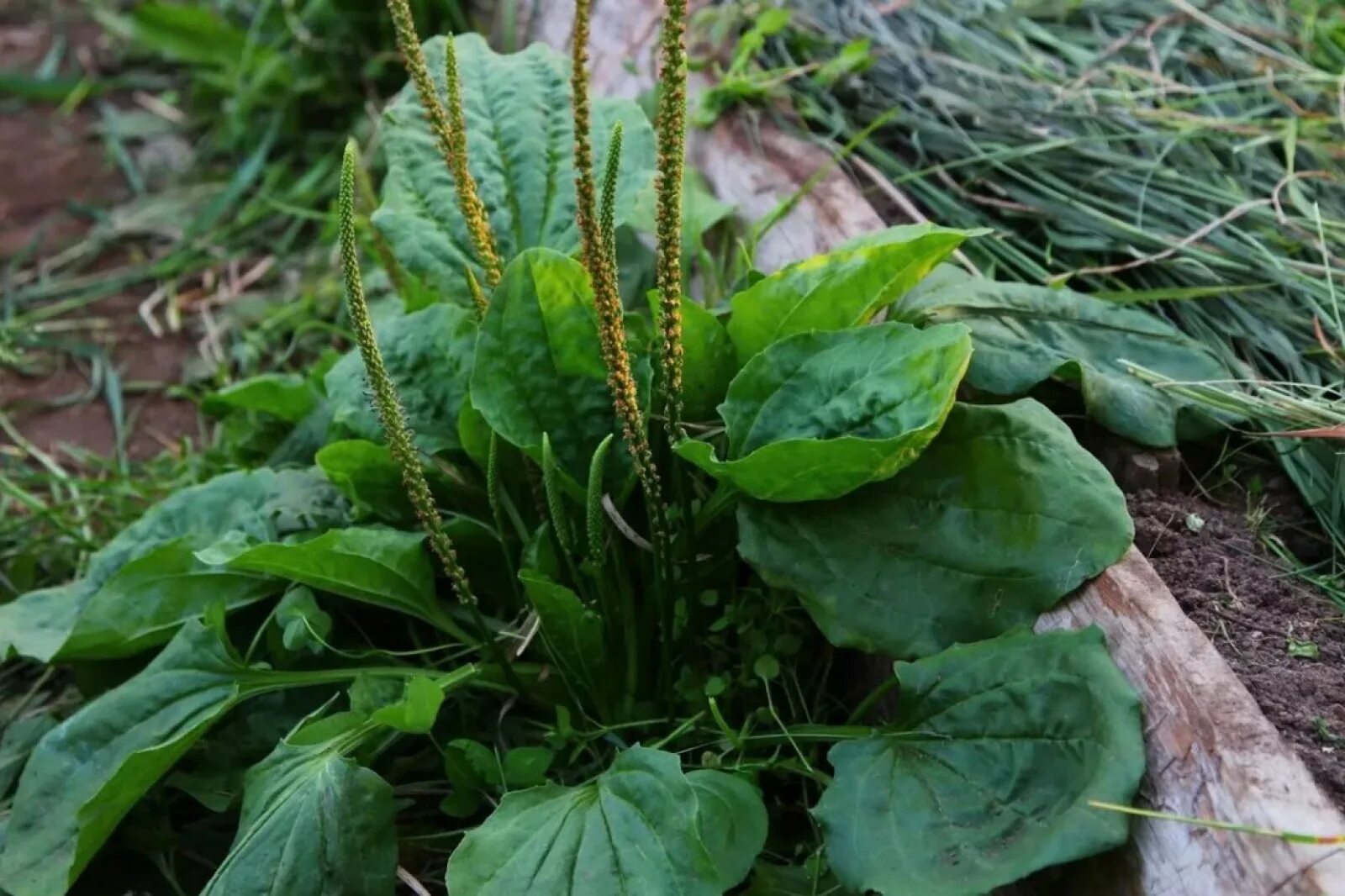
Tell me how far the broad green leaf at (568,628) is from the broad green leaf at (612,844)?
0.58ft

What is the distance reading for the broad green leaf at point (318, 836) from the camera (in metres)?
1.17

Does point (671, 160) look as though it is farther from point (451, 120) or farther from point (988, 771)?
point (988, 771)

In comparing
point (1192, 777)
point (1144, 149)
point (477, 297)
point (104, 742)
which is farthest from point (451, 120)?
point (1144, 149)

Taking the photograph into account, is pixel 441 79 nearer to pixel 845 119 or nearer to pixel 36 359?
pixel 845 119

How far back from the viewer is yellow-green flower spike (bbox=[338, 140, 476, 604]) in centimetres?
97

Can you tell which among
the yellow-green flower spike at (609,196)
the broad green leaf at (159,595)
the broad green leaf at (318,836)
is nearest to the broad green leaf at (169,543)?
the broad green leaf at (159,595)

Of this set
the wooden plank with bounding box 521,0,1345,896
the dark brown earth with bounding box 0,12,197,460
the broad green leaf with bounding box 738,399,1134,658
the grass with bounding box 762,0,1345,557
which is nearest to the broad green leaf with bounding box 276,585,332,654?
the broad green leaf with bounding box 738,399,1134,658

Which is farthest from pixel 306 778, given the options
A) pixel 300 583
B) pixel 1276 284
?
pixel 1276 284

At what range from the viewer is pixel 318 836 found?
1.18m

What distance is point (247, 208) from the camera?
283 centimetres

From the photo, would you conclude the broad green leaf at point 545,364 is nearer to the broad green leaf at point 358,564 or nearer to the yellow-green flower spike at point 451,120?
the yellow-green flower spike at point 451,120

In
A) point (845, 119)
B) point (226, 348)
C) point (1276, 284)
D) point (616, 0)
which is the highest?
point (616, 0)

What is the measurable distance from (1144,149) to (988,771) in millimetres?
1080

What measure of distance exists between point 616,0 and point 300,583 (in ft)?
4.38
